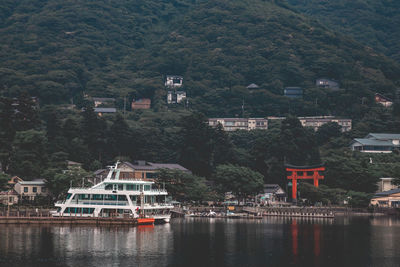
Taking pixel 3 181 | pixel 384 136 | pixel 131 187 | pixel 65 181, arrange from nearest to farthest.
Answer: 1. pixel 131 187
2. pixel 3 181
3. pixel 65 181
4. pixel 384 136

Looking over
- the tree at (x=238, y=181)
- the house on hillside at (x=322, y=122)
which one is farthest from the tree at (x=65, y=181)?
the house on hillside at (x=322, y=122)

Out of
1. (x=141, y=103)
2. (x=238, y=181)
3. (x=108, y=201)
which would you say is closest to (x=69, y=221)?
(x=108, y=201)

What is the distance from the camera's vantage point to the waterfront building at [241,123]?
17938 cm

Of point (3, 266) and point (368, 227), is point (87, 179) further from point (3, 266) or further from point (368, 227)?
point (3, 266)

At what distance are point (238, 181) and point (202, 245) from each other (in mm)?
49500

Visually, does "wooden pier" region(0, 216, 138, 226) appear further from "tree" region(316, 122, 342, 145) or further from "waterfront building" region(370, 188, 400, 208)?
"tree" region(316, 122, 342, 145)

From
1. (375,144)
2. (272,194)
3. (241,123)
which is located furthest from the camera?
→ (241,123)

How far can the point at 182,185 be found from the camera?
109562mm

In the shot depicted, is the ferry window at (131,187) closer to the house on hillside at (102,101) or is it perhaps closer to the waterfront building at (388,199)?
the waterfront building at (388,199)

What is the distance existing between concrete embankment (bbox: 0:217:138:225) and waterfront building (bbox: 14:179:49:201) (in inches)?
781

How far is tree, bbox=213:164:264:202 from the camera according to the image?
380 ft

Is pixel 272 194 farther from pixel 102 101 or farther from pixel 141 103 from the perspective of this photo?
pixel 141 103

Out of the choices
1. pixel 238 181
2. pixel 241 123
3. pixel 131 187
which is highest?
pixel 241 123

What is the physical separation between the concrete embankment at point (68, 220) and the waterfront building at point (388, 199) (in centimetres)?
5382
